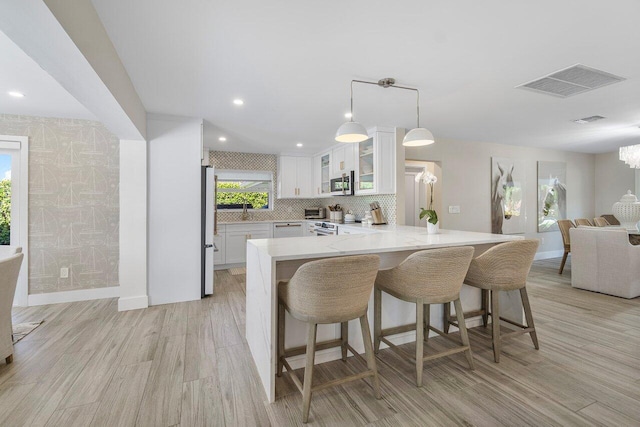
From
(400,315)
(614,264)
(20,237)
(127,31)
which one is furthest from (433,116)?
(20,237)

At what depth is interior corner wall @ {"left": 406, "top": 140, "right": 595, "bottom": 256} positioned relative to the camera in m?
5.12

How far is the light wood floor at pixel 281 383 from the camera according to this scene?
1.65 m

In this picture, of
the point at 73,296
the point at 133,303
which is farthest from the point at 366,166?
the point at 73,296

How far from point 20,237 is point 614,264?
7.19 metres

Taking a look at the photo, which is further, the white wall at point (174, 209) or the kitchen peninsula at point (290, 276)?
the white wall at point (174, 209)

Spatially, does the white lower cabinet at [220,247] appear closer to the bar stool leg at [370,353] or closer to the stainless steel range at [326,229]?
the stainless steel range at [326,229]

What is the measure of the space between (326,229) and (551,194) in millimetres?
4795

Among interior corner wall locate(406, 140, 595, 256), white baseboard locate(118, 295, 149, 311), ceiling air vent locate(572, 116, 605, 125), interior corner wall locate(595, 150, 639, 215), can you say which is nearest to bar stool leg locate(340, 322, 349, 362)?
white baseboard locate(118, 295, 149, 311)

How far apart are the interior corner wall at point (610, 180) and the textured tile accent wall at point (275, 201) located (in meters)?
5.54

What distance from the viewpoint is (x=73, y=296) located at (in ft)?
12.0

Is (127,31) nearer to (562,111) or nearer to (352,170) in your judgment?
(352,170)

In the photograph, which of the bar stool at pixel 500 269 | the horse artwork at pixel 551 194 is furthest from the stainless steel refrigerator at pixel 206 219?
the horse artwork at pixel 551 194

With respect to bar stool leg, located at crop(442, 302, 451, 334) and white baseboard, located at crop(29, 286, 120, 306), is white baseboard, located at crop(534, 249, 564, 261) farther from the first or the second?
white baseboard, located at crop(29, 286, 120, 306)

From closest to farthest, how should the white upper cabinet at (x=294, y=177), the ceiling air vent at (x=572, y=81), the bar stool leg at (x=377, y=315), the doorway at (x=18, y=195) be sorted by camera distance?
the bar stool leg at (x=377, y=315) → the ceiling air vent at (x=572, y=81) → the doorway at (x=18, y=195) → the white upper cabinet at (x=294, y=177)
